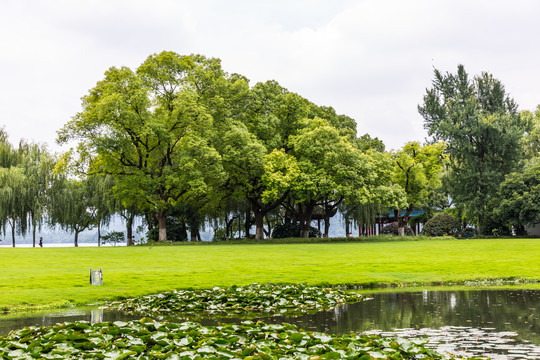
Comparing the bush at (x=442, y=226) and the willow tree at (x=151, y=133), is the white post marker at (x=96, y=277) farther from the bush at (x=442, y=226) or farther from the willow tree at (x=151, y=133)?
the bush at (x=442, y=226)

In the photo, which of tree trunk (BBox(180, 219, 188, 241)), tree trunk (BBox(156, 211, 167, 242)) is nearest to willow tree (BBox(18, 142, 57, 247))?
tree trunk (BBox(156, 211, 167, 242))

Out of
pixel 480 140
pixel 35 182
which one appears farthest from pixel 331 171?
pixel 35 182

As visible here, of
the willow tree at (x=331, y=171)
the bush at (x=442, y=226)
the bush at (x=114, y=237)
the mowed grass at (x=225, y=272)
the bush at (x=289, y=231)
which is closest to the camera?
the mowed grass at (x=225, y=272)

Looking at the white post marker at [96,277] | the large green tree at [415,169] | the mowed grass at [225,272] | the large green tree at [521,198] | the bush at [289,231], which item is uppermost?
the large green tree at [415,169]

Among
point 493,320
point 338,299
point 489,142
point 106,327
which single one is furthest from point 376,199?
point 106,327

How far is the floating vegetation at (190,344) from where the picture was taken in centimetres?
700

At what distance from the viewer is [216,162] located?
144 ft

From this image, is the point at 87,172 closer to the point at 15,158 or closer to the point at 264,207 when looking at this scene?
the point at 15,158

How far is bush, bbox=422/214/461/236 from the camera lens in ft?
198

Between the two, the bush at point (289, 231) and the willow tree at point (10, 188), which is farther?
the bush at point (289, 231)

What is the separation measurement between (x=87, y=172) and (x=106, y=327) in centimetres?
4102

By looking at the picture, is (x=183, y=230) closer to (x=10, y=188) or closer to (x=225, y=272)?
(x=10, y=188)

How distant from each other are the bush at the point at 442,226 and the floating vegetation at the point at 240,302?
49017 millimetres

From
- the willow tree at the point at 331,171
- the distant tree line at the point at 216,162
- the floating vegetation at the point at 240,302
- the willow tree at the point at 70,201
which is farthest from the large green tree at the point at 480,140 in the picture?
the floating vegetation at the point at 240,302
